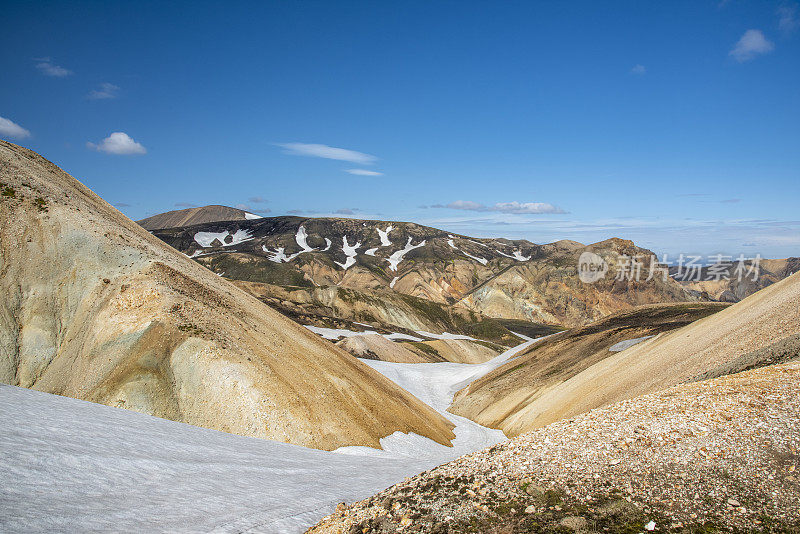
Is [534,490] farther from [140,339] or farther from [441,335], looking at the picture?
[441,335]

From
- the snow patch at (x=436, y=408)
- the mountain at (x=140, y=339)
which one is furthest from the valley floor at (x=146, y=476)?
the snow patch at (x=436, y=408)

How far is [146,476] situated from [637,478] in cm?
1070

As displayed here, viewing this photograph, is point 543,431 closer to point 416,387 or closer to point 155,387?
point 155,387

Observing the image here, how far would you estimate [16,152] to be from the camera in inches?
1209

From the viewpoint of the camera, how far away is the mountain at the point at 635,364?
2167cm

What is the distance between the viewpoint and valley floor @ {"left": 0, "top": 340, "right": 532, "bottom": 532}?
7.90 m

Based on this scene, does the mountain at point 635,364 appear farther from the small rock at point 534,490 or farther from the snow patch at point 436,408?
the small rock at point 534,490

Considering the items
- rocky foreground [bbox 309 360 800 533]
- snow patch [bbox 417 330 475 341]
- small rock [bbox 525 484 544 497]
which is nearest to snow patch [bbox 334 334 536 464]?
rocky foreground [bbox 309 360 800 533]

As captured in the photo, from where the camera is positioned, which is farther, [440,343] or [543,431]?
[440,343]

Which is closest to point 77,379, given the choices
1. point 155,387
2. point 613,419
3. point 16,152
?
point 155,387

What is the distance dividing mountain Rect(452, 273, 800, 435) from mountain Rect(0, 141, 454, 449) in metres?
12.7

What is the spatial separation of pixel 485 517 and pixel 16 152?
3807 centimetres

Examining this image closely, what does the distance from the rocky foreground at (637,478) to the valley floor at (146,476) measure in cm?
198

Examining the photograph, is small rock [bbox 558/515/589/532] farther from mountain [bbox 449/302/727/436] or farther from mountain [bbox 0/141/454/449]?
mountain [bbox 449/302/727/436]
